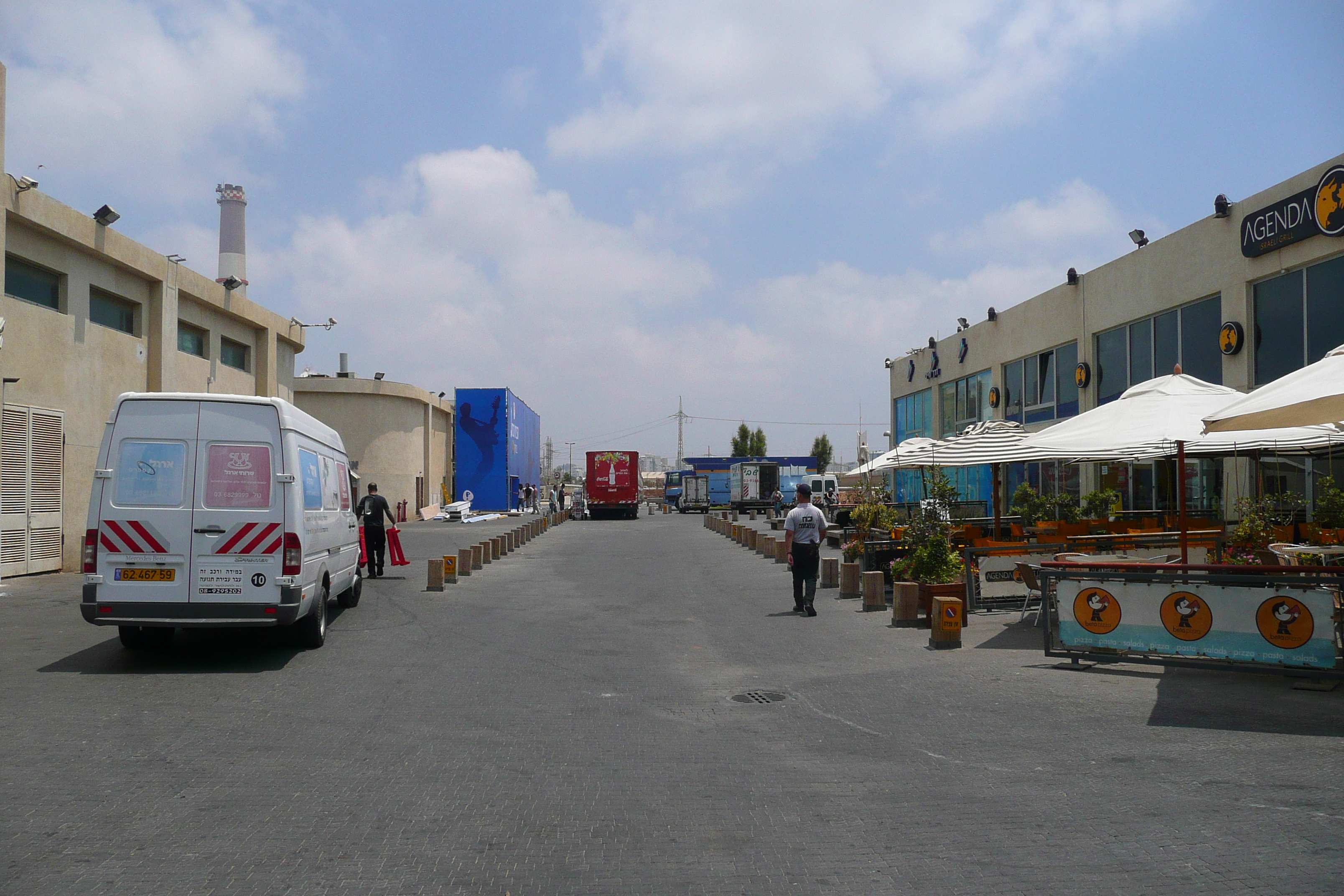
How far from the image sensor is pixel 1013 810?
17.1 feet

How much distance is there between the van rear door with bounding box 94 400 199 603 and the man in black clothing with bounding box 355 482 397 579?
8.27 meters

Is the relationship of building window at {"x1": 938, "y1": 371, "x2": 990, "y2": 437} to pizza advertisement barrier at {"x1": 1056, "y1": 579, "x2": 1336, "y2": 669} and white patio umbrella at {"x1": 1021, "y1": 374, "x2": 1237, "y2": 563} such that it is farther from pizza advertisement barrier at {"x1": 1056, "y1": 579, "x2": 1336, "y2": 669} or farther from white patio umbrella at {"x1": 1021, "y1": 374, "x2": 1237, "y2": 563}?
pizza advertisement barrier at {"x1": 1056, "y1": 579, "x2": 1336, "y2": 669}

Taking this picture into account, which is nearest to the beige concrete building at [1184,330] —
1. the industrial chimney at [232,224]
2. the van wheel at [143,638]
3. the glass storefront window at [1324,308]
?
the glass storefront window at [1324,308]

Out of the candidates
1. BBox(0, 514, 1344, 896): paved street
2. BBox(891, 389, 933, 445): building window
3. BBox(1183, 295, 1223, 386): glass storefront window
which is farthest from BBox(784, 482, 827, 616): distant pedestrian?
BBox(891, 389, 933, 445): building window

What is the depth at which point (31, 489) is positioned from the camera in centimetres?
1747

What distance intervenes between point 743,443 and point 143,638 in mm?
123482

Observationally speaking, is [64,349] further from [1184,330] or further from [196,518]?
[1184,330]

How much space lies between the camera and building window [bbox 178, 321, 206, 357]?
24234mm

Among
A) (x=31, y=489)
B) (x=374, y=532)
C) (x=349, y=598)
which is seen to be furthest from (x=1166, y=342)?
(x=31, y=489)

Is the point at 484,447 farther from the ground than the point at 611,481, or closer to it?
farther from the ground

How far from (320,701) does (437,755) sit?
2.09m

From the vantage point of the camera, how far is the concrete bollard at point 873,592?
13477 millimetres

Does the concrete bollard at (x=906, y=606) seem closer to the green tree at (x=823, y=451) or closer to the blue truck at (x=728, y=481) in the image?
the blue truck at (x=728, y=481)

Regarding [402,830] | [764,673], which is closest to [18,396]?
[764,673]
